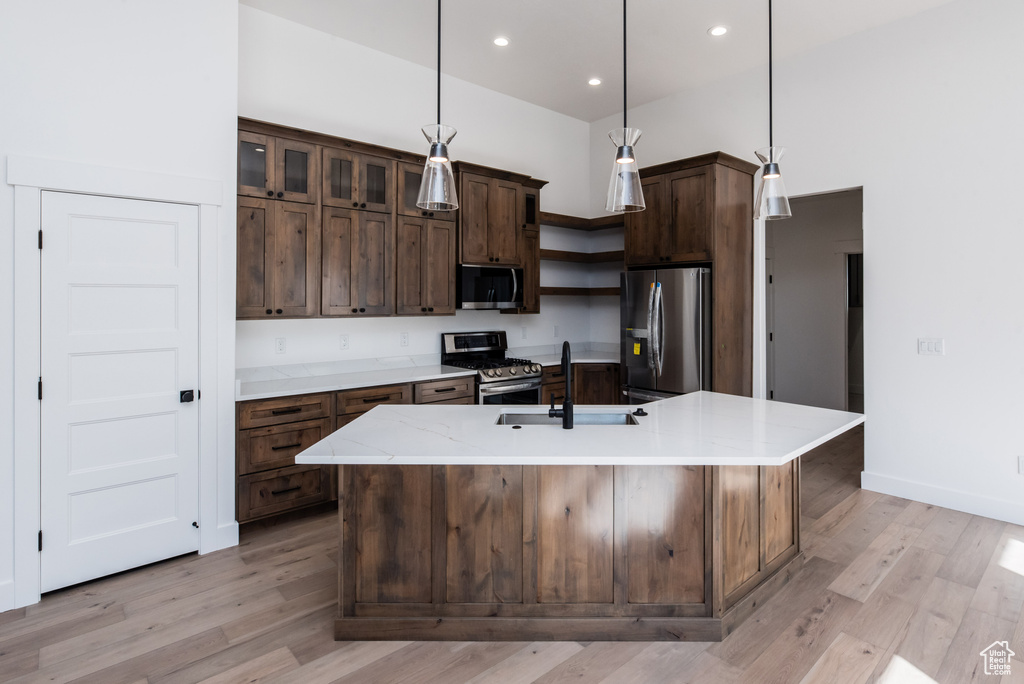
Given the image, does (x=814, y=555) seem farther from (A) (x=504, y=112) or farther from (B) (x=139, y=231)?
(A) (x=504, y=112)

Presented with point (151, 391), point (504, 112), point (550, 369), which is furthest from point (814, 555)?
point (504, 112)

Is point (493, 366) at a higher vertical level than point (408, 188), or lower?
lower

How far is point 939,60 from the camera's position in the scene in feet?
11.9

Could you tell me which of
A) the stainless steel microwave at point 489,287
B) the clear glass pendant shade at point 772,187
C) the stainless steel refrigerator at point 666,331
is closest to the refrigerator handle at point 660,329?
the stainless steel refrigerator at point 666,331

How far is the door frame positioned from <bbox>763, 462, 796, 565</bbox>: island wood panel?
9.65ft

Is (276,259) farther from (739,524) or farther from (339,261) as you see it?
(739,524)

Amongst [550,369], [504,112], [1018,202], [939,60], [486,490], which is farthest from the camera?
[504,112]

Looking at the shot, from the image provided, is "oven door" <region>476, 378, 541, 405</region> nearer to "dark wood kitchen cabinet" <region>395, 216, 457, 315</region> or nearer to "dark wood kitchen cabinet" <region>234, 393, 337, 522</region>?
"dark wood kitchen cabinet" <region>395, 216, 457, 315</region>

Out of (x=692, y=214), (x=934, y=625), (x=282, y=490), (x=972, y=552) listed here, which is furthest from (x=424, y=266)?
(x=972, y=552)

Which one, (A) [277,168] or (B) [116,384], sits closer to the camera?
(B) [116,384]

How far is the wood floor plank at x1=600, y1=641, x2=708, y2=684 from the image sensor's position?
6.44 feet

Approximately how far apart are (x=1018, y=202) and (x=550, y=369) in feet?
11.2

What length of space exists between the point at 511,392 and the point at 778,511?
2.29m

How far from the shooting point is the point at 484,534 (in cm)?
218
